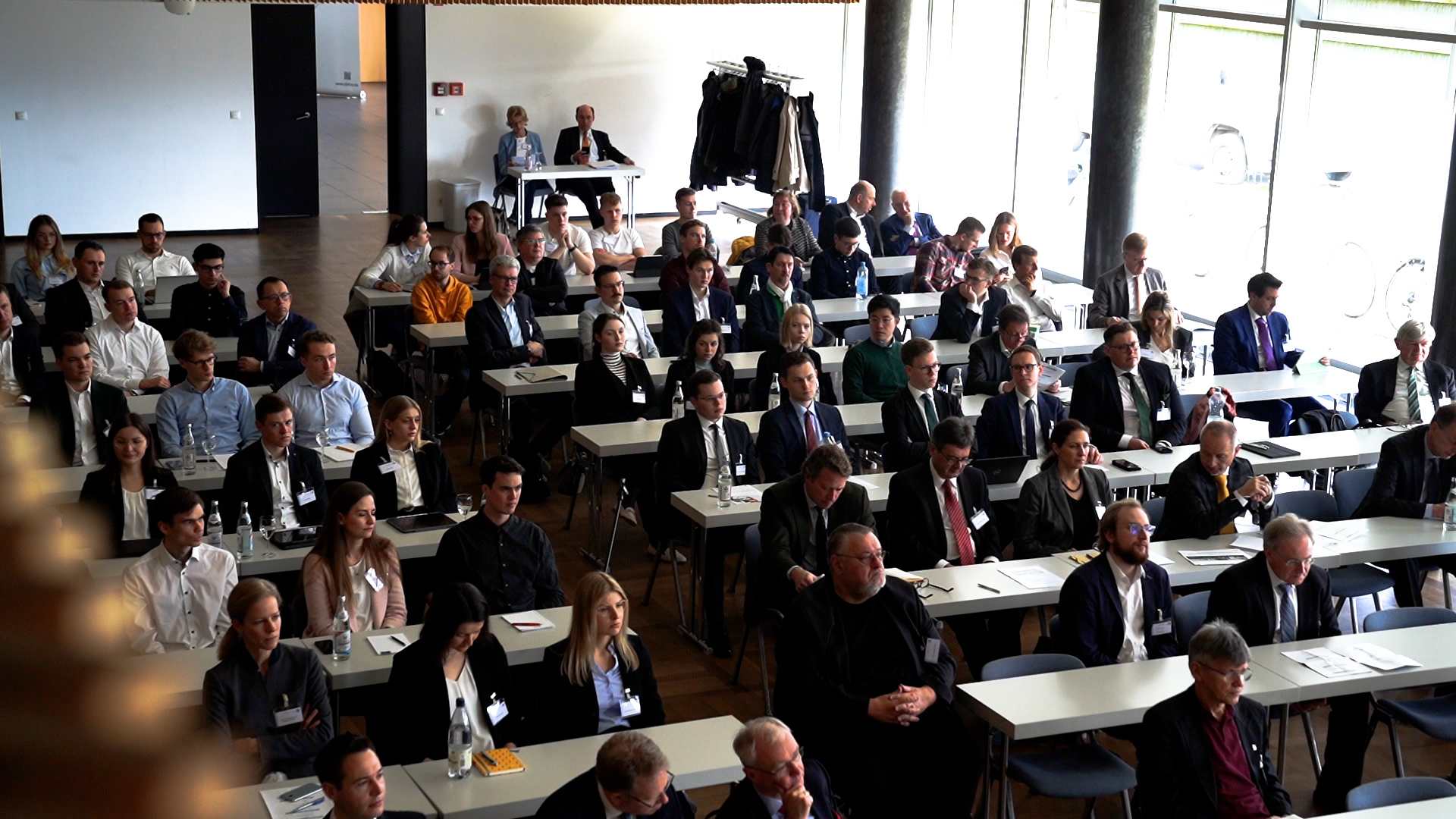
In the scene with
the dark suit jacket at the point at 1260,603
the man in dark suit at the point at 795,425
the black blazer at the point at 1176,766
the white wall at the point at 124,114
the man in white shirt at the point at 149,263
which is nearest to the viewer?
the black blazer at the point at 1176,766

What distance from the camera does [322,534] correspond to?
18.0ft

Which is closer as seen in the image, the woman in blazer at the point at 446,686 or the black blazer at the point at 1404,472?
the woman in blazer at the point at 446,686

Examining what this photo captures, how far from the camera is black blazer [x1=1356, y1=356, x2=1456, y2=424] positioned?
28.3 feet

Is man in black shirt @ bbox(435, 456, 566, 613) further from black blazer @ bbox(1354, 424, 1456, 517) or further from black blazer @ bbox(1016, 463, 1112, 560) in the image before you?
black blazer @ bbox(1354, 424, 1456, 517)

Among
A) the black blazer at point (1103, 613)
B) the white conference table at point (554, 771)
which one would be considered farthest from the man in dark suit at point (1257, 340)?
the white conference table at point (554, 771)

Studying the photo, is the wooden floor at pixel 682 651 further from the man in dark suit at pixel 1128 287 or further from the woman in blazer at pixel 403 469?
the man in dark suit at pixel 1128 287

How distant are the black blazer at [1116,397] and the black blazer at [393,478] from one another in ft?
12.2

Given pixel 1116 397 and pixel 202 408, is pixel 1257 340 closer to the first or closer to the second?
pixel 1116 397

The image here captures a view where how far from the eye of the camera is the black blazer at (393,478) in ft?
21.6

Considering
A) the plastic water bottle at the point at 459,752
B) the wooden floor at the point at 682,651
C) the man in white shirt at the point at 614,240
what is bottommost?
the wooden floor at the point at 682,651

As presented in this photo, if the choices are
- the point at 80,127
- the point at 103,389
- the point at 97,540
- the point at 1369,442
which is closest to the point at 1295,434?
the point at 1369,442

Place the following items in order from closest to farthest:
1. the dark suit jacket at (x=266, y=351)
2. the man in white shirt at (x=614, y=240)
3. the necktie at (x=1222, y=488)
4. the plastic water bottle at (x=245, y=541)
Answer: the plastic water bottle at (x=245, y=541), the necktie at (x=1222, y=488), the dark suit jacket at (x=266, y=351), the man in white shirt at (x=614, y=240)

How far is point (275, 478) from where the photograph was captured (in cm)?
649

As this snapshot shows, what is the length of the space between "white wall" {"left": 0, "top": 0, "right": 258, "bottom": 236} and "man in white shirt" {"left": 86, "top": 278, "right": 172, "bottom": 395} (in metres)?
8.12
